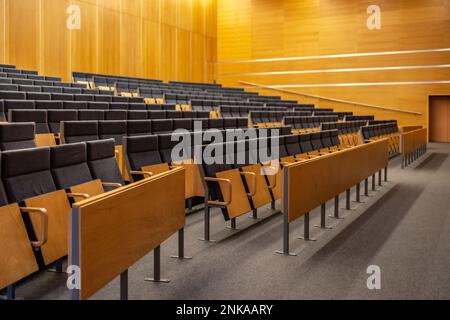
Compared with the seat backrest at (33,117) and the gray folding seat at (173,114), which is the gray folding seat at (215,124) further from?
the seat backrest at (33,117)

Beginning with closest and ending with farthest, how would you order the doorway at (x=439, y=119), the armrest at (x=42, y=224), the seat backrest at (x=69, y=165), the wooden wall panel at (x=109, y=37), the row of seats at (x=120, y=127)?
the armrest at (x=42, y=224) < the seat backrest at (x=69, y=165) < the row of seats at (x=120, y=127) < the wooden wall panel at (x=109, y=37) < the doorway at (x=439, y=119)

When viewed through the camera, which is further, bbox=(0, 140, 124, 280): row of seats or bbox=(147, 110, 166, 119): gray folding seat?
bbox=(147, 110, 166, 119): gray folding seat

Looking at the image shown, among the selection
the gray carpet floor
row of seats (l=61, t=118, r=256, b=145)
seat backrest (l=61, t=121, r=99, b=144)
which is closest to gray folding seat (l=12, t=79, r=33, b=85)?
row of seats (l=61, t=118, r=256, b=145)

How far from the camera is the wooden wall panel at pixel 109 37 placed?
4.17 metres

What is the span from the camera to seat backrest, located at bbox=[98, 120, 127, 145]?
1528 millimetres

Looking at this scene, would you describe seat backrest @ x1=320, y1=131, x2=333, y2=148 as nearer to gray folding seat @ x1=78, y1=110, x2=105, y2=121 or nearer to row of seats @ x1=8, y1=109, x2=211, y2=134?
row of seats @ x1=8, y1=109, x2=211, y2=134

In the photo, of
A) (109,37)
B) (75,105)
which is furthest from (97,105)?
(109,37)

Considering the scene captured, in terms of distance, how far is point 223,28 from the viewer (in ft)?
18.8

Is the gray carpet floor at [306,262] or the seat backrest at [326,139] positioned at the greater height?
the seat backrest at [326,139]

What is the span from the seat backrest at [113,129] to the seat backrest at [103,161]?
33cm

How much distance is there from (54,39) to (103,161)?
2937mm

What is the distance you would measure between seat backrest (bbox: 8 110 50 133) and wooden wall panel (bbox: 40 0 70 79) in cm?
226

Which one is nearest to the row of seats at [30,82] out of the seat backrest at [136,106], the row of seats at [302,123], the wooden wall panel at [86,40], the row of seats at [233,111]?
the seat backrest at [136,106]

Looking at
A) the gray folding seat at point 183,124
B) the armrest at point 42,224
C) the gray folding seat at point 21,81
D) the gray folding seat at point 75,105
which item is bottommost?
the armrest at point 42,224
